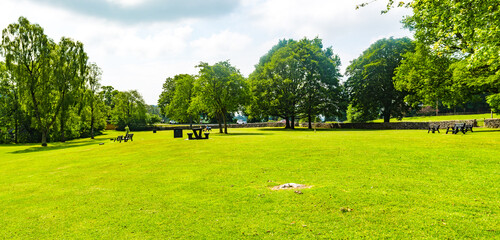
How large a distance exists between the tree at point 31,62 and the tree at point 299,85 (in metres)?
35.9

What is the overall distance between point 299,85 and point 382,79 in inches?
658

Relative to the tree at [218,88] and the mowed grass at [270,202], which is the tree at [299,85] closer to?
the tree at [218,88]

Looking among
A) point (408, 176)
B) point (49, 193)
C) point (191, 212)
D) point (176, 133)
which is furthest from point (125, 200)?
point (176, 133)

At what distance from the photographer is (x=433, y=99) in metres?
31.8

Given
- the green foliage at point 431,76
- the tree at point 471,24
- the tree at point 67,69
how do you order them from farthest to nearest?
the tree at point 67,69
the green foliage at point 431,76
the tree at point 471,24

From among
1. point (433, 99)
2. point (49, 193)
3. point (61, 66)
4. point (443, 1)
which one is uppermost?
point (61, 66)

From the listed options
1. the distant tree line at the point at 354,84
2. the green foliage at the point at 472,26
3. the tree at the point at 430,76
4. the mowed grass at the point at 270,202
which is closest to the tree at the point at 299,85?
the distant tree line at the point at 354,84

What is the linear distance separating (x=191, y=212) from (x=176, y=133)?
31069 mm

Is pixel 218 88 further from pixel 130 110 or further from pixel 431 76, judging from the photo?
pixel 130 110

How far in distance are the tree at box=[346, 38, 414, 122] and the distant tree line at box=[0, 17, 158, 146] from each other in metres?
55.0

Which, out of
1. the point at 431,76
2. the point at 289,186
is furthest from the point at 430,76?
the point at 289,186

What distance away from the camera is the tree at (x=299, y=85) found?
5375cm

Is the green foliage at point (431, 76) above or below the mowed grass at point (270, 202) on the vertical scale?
above

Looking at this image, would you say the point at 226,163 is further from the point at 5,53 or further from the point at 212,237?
the point at 5,53
